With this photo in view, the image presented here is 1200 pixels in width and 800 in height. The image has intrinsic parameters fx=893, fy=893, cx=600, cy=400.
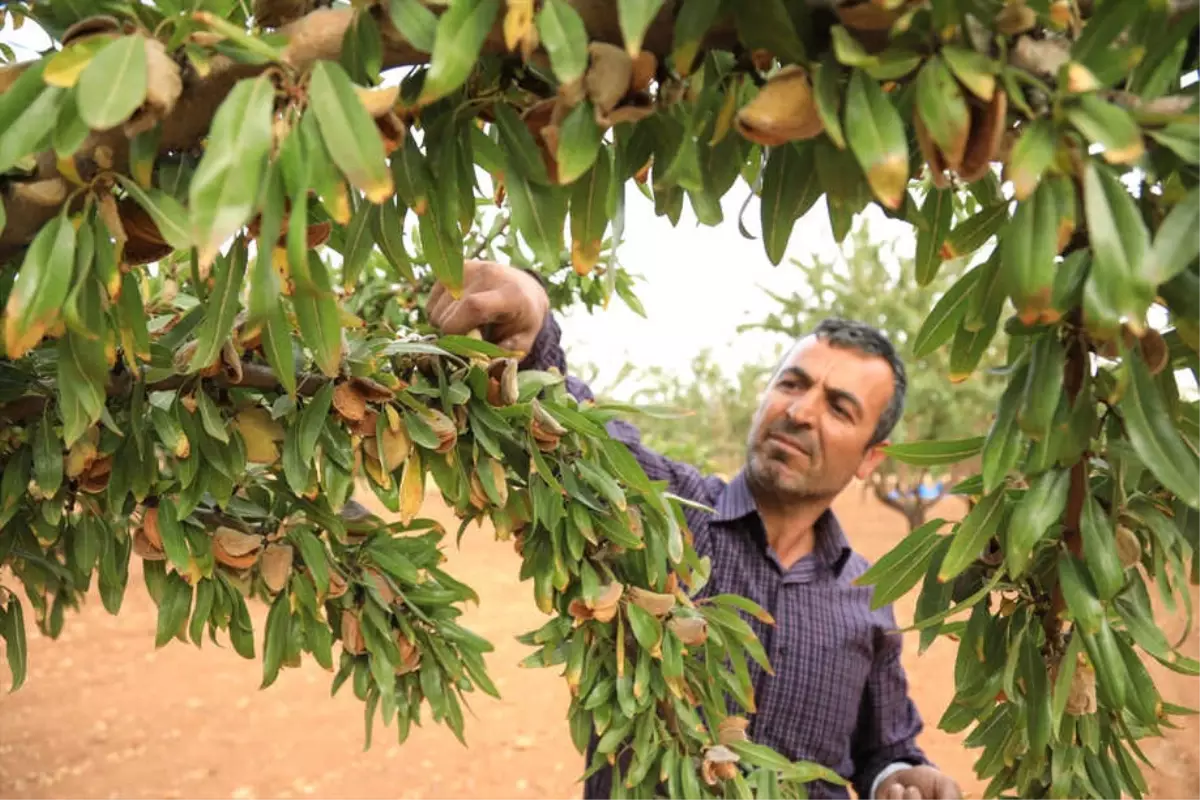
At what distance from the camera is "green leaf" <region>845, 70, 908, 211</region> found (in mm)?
478

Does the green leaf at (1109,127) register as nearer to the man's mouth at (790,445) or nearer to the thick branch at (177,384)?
the thick branch at (177,384)

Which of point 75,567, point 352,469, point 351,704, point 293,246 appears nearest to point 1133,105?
point 293,246

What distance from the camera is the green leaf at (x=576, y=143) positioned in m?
0.53

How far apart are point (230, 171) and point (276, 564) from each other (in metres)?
0.61

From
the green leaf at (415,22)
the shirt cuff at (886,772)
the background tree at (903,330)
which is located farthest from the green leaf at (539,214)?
the background tree at (903,330)

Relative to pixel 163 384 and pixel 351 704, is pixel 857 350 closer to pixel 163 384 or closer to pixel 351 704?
pixel 163 384

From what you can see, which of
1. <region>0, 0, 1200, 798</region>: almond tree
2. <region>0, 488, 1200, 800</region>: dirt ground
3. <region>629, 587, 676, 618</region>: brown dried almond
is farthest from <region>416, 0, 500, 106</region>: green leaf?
<region>0, 488, 1200, 800</region>: dirt ground

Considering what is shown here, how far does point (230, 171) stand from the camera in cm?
45

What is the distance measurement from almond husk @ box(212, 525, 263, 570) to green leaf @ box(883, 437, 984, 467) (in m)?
0.66

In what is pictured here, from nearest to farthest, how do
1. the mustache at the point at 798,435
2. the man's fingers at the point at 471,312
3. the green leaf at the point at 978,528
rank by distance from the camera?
the green leaf at the point at 978,528, the man's fingers at the point at 471,312, the mustache at the point at 798,435

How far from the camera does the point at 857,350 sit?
2.18m

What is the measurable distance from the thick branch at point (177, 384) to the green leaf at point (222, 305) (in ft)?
0.81

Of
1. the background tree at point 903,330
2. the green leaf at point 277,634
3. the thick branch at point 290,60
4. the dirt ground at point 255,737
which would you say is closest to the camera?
the thick branch at point 290,60

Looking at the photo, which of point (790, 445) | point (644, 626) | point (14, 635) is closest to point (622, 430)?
point (790, 445)
